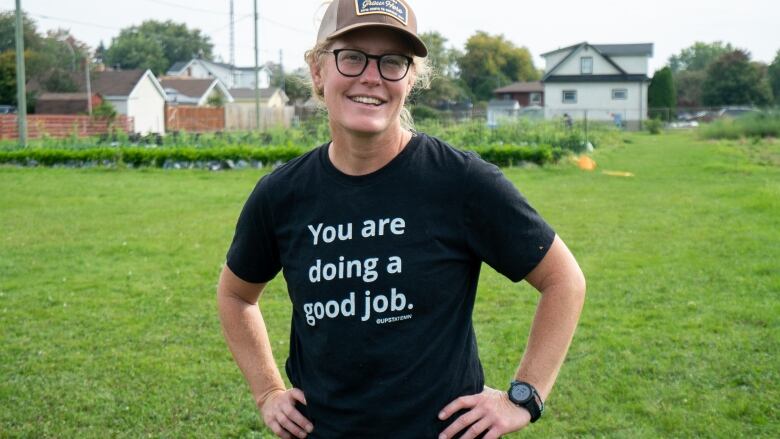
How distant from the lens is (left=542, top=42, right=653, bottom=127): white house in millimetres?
56344

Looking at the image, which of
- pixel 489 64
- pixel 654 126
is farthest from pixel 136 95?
pixel 489 64

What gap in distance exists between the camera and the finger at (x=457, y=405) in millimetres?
1993

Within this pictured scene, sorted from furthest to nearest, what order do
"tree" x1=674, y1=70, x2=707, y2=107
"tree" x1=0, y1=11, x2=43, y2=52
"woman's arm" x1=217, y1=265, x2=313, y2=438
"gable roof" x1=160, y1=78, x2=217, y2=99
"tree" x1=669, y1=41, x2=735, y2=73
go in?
1. "tree" x1=669, y1=41, x2=735, y2=73
2. "tree" x1=674, y1=70, x2=707, y2=107
3. "gable roof" x1=160, y1=78, x2=217, y2=99
4. "tree" x1=0, y1=11, x2=43, y2=52
5. "woman's arm" x1=217, y1=265, x2=313, y2=438

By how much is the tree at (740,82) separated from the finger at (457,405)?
70.3m

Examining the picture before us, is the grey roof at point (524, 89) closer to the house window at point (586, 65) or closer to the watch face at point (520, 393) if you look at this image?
the house window at point (586, 65)

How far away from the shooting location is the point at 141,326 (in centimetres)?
646

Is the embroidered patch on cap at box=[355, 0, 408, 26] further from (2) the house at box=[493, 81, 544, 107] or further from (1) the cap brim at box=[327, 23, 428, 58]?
(2) the house at box=[493, 81, 544, 107]

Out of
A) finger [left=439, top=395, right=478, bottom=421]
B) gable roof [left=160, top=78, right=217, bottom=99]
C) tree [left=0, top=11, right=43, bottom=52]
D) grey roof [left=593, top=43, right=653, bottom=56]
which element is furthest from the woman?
gable roof [left=160, top=78, right=217, bottom=99]

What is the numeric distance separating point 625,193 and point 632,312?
28.7ft

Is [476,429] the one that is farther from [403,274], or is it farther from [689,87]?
[689,87]

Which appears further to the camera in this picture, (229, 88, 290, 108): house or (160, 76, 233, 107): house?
(229, 88, 290, 108): house

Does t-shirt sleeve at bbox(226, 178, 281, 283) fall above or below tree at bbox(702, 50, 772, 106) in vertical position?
below

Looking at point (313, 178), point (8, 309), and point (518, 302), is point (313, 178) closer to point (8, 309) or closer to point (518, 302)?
point (518, 302)

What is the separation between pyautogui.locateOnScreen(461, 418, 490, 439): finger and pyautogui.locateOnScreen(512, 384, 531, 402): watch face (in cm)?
10
